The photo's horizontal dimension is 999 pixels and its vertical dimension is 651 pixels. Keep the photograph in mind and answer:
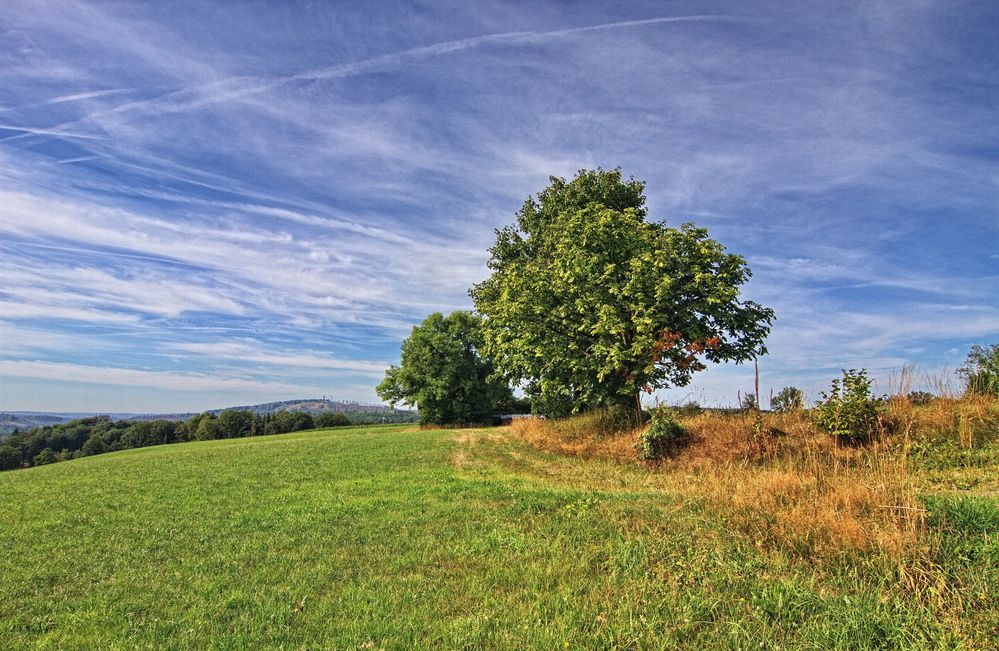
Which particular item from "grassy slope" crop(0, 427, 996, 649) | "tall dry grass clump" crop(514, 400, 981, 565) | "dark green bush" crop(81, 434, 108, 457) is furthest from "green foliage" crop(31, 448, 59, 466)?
"tall dry grass clump" crop(514, 400, 981, 565)

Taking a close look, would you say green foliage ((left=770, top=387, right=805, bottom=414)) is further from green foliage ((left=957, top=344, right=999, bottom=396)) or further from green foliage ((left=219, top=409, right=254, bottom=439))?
green foliage ((left=219, top=409, right=254, bottom=439))

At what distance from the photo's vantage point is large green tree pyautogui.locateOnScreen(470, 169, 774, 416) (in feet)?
57.8

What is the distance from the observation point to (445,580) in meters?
5.86

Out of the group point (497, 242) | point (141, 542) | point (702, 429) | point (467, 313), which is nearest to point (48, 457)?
point (467, 313)

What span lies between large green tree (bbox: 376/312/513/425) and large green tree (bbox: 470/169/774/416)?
29.3 metres

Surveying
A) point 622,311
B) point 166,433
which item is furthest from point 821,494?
point 166,433

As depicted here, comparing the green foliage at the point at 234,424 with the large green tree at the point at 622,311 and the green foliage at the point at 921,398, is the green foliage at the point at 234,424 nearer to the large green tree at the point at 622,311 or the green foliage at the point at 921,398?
the large green tree at the point at 622,311

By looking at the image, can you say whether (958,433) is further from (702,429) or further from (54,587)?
(54,587)

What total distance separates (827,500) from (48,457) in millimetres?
103538

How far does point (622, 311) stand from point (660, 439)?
18.7 ft

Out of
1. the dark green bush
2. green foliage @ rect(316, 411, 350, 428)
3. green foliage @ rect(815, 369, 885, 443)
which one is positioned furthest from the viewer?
green foliage @ rect(316, 411, 350, 428)

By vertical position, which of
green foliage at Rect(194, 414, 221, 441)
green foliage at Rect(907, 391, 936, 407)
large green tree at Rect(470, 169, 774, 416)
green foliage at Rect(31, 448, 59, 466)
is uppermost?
large green tree at Rect(470, 169, 774, 416)

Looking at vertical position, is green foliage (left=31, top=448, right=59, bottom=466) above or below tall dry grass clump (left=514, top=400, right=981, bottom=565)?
below

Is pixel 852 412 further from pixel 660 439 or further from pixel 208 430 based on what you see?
pixel 208 430
